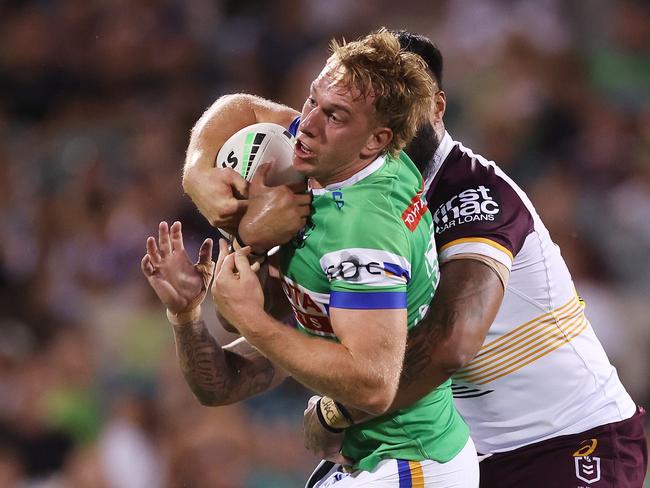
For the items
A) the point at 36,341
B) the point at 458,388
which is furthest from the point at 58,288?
the point at 458,388

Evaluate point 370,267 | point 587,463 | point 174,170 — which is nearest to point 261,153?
point 370,267

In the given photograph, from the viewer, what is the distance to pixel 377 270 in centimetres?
271

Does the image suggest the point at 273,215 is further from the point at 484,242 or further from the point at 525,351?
the point at 525,351

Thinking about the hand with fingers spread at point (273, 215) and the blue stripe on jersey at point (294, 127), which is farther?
the blue stripe on jersey at point (294, 127)

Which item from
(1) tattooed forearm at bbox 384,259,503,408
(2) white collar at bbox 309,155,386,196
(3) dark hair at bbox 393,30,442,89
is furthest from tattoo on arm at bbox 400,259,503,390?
(3) dark hair at bbox 393,30,442,89

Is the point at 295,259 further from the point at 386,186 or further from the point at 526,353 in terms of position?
the point at 526,353

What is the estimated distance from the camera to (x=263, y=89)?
27.6ft

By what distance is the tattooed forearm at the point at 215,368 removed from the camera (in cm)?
366

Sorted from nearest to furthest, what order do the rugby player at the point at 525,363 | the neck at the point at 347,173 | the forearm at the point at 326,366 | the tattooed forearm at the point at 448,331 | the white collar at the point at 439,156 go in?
1. the forearm at the point at 326,366
2. the neck at the point at 347,173
3. the tattooed forearm at the point at 448,331
4. the rugby player at the point at 525,363
5. the white collar at the point at 439,156

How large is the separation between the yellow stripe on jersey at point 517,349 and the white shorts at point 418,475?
442 millimetres

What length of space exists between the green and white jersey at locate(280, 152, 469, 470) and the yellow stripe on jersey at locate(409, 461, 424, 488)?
0.02 m

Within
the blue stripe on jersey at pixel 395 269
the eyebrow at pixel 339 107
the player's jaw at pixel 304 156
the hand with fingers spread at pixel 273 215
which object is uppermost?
the eyebrow at pixel 339 107

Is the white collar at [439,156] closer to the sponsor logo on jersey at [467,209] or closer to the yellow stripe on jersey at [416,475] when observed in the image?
the sponsor logo on jersey at [467,209]

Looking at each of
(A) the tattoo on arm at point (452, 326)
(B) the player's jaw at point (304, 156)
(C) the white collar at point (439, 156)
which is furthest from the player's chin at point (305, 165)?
(C) the white collar at point (439, 156)
